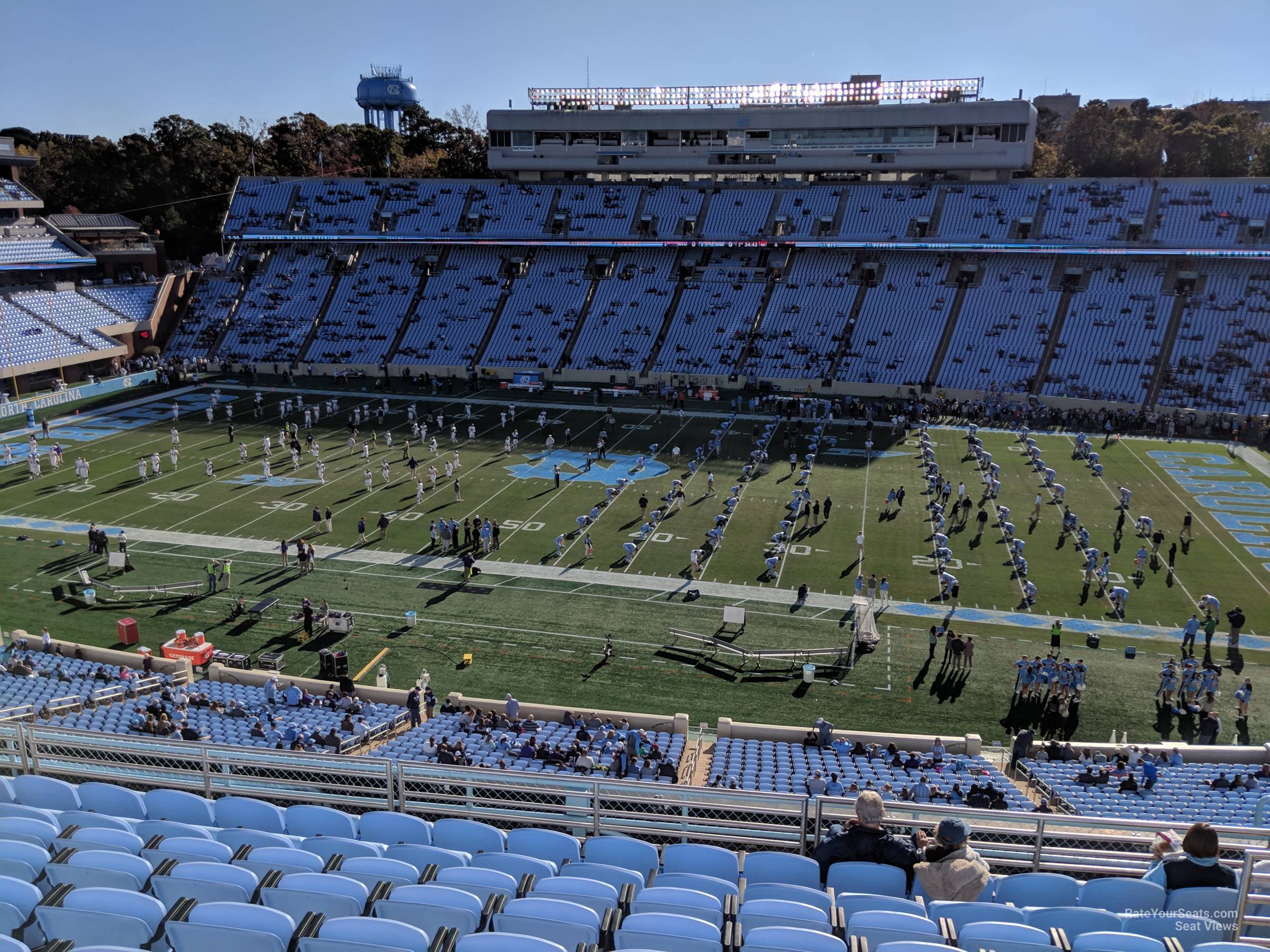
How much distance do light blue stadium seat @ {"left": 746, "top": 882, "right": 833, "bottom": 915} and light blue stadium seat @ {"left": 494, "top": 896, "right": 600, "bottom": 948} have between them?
125cm

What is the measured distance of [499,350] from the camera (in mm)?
59156

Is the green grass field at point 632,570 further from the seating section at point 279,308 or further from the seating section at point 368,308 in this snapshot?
the seating section at point 279,308

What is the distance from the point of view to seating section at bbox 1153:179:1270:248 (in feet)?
181

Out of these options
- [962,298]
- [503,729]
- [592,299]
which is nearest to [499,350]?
[592,299]

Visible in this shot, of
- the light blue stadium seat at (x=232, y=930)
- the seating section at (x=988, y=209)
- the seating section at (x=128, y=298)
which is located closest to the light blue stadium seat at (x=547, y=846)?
the light blue stadium seat at (x=232, y=930)

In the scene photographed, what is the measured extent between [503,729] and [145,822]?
12.2 meters

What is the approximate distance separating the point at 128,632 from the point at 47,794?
19116mm

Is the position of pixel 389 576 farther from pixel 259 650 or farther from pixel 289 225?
pixel 289 225

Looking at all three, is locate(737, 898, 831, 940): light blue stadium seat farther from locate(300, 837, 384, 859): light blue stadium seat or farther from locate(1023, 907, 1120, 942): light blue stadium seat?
locate(300, 837, 384, 859): light blue stadium seat

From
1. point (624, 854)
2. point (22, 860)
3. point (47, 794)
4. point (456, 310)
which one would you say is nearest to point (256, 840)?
point (22, 860)

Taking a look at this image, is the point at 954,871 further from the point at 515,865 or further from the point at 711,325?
the point at 711,325

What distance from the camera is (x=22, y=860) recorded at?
21.7 ft

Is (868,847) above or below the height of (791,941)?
below

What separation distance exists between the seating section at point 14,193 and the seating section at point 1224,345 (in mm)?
69011
